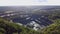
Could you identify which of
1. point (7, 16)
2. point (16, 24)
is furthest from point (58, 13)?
point (7, 16)

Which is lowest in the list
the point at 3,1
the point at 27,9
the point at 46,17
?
the point at 46,17

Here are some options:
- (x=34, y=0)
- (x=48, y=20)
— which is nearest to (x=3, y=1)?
(x=34, y=0)

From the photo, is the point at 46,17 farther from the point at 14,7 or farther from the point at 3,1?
the point at 3,1

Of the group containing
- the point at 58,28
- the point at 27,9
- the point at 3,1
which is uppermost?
the point at 3,1

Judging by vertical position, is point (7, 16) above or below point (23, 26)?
above

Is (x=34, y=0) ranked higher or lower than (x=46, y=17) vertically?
higher

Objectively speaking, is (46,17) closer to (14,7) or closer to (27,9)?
(27,9)
